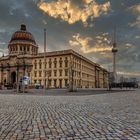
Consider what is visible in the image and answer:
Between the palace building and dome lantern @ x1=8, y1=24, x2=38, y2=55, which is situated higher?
dome lantern @ x1=8, y1=24, x2=38, y2=55

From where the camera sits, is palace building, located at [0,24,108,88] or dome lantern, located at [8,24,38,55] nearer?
palace building, located at [0,24,108,88]

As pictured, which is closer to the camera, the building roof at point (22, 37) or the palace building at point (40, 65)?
the palace building at point (40, 65)

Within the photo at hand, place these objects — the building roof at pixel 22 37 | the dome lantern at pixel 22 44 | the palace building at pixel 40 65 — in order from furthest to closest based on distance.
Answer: the building roof at pixel 22 37, the dome lantern at pixel 22 44, the palace building at pixel 40 65

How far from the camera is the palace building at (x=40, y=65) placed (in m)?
105

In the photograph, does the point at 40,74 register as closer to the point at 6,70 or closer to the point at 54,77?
the point at 54,77

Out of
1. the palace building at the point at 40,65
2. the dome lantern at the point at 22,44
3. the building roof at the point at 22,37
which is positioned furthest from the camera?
the building roof at the point at 22,37

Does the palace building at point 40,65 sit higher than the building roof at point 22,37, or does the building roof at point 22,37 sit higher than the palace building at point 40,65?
the building roof at point 22,37

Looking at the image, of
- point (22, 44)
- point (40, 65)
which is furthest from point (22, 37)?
point (40, 65)

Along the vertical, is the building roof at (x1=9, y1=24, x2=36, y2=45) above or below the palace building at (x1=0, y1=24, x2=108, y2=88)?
above

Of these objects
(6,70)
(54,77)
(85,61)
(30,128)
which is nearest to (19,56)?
(6,70)

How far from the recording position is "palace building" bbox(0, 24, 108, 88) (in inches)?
4119

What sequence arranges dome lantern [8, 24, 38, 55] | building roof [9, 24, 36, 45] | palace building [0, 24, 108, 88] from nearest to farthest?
palace building [0, 24, 108, 88] → dome lantern [8, 24, 38, 55] → building roof [9, 24, 36, 45]

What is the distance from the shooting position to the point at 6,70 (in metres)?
126

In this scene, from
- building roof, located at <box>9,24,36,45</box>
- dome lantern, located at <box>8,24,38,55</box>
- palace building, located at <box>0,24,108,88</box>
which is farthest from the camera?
building roof, located at <box>9,24,36,45</box>
